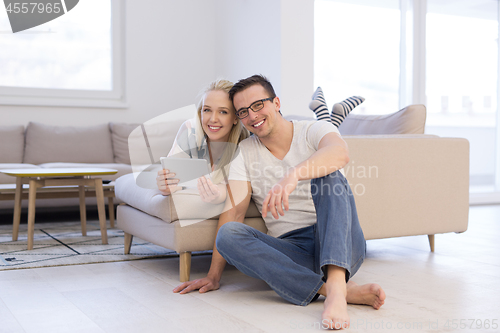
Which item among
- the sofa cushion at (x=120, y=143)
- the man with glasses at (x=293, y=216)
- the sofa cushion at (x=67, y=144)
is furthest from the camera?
the sofa cushion at (x=120, y=143)

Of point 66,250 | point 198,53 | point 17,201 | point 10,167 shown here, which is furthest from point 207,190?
point 198,53

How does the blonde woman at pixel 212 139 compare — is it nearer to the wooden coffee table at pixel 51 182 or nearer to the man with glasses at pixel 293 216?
the man with glasses at pixel 293 216

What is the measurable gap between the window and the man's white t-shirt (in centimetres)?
326

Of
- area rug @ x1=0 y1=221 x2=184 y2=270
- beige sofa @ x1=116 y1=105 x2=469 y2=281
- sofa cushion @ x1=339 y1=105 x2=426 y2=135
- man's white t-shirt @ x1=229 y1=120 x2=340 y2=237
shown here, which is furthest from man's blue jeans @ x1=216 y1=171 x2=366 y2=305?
sofa cushion @ x1=339 y1=105 x2=426 y2=135

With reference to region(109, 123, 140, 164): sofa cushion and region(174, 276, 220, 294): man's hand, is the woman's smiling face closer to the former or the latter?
region(174, 276, 220, 294): man's hand

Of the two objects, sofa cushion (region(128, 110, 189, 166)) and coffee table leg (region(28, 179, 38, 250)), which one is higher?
sofa cushion (region(128, 110, 189, 166))

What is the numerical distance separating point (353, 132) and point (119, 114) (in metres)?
2.68

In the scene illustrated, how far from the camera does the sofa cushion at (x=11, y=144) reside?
13.4 feet

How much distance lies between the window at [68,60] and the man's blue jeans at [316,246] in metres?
3.49

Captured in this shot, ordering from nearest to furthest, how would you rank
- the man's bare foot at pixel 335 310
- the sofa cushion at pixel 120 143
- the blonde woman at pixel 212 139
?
the man's bare foot at pixel 335 310 → the blonde woman at pixel 212 139 → the sofa cushion at pixel 120 143

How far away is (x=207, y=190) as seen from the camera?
5.90 feet

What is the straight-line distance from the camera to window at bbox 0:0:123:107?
4457 mm

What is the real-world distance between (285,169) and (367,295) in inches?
20.1

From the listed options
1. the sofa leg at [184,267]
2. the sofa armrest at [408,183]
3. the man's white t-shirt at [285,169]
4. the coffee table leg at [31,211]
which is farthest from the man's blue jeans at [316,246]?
the coffee table leg at [31,211]
